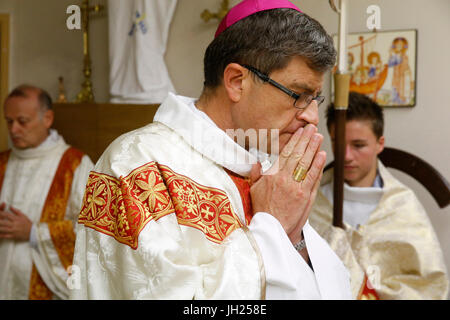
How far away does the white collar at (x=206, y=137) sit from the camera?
51.0 inches

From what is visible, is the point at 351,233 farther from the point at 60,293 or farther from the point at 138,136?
the point at 60,293

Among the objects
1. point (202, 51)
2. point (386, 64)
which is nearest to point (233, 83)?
point (202, 51)

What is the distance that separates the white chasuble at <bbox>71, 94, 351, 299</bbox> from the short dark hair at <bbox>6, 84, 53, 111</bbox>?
1.41 m

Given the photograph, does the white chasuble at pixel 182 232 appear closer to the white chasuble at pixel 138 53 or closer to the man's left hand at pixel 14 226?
the white chasuble at pixel 138 53

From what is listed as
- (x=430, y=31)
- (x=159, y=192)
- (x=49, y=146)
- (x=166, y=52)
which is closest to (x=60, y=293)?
(x=49, y=146)

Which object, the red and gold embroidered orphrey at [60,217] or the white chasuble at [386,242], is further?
the red and gold embroidered orphrey at [60,217]

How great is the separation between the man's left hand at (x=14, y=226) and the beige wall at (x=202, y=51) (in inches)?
24.8

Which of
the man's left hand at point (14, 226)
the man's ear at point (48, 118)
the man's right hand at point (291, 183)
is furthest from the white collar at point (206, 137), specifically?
the man's ear at point (48, 118)

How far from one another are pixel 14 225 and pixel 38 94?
2.26 feet

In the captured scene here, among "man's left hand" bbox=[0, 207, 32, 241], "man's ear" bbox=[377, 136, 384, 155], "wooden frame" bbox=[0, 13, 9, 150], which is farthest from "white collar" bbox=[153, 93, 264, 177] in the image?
"man's left hand" bbox=[0, 207, 32, 241]

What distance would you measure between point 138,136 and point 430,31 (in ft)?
5.05

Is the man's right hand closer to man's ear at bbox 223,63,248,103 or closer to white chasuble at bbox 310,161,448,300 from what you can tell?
man's ear at bbox 223,63,248,103

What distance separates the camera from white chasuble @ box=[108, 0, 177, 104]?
64.7 inches

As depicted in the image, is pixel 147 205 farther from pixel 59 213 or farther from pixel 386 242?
pixel 59 213
